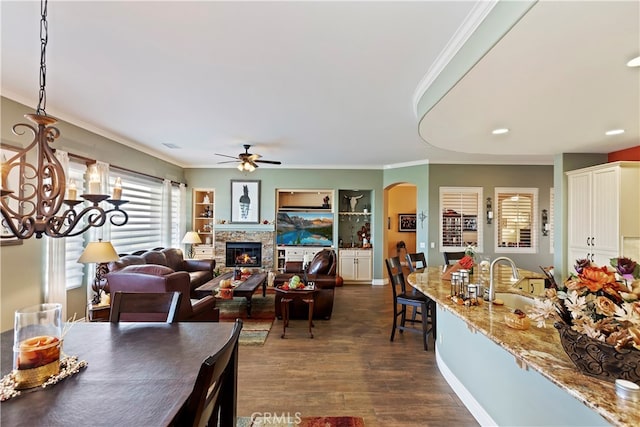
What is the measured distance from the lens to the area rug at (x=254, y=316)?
409 centimetres

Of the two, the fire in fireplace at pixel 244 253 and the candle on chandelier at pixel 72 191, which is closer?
the candle on chandelier at pixel 72 191

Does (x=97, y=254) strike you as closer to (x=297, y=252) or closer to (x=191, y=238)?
(x=191, y=238)

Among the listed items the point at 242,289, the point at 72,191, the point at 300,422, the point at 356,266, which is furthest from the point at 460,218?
the point at 72,191

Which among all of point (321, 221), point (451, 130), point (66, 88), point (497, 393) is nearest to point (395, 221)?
point (321, 221)

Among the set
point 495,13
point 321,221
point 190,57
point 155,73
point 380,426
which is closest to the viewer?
point 495,13

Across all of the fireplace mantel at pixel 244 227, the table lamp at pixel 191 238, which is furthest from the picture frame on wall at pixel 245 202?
the table lamp at pixel 191 238

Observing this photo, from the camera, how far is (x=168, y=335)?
1.83 metres

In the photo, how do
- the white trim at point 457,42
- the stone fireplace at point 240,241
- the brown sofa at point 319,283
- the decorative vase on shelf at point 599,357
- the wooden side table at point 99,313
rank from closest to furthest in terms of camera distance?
the decorative vase on shelf at point 599,357 → the white trim at point 457,42 → the wooden side table at point 99,313 → the brown sofa at point 319,283 → the stone fireplace at point 240,241

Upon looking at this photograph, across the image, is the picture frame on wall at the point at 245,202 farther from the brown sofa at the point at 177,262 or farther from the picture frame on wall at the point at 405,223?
the picture frame on wall at the point at 405,223

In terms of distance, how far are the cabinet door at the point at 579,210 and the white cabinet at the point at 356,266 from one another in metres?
4.14

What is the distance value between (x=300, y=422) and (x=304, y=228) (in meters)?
5.67

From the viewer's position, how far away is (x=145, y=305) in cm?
216

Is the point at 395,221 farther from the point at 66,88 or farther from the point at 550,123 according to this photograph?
the point at 66,88

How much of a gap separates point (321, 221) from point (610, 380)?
22.3ft
